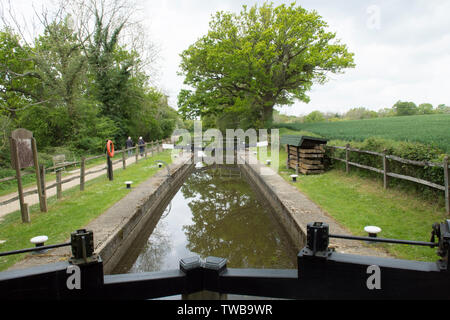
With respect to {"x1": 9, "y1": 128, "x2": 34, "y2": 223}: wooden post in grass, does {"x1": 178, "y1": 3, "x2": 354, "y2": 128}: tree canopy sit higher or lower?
higher

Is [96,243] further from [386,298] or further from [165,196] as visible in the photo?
[165,196]

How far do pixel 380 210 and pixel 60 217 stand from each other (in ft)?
22.6

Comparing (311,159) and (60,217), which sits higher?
(311,159)

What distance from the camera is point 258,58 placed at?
22.1 meters

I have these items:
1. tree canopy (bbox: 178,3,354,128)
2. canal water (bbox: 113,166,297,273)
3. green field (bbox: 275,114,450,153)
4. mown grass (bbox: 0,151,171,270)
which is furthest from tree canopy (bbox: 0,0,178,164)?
green field (bbox: 275,114,450,153)

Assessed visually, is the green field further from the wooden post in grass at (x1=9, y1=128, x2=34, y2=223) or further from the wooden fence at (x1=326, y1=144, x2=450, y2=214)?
the wooden post in grass at (x1=9, y1=128, x2=34, y2=223)

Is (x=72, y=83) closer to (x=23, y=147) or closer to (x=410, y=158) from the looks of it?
(x=23, y=147)

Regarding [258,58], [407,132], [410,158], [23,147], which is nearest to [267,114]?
[258,58]

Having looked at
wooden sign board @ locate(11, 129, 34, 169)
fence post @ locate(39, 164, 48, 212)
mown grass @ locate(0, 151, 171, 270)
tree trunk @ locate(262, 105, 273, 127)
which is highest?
tree trunk @ locate(262, 105, 273, 127)

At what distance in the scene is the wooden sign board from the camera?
5.66 m

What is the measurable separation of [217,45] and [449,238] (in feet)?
73.6

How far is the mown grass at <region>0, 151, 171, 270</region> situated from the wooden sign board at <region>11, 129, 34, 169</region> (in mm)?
1242

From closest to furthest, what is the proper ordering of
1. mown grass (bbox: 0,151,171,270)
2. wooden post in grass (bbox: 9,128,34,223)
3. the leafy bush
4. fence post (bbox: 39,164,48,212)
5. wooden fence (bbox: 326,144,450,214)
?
mown grass (bbox: 0,151,171,270), wooden fence (bbox: 326,144,450,214), the leafy bush, wooden post in grass (bbox: 9,128,34,223), fence post (bbox: 39,164,48,212)

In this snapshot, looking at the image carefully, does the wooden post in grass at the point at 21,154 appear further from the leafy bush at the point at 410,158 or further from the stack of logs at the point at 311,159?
the stack of logs at the point at 311,159
